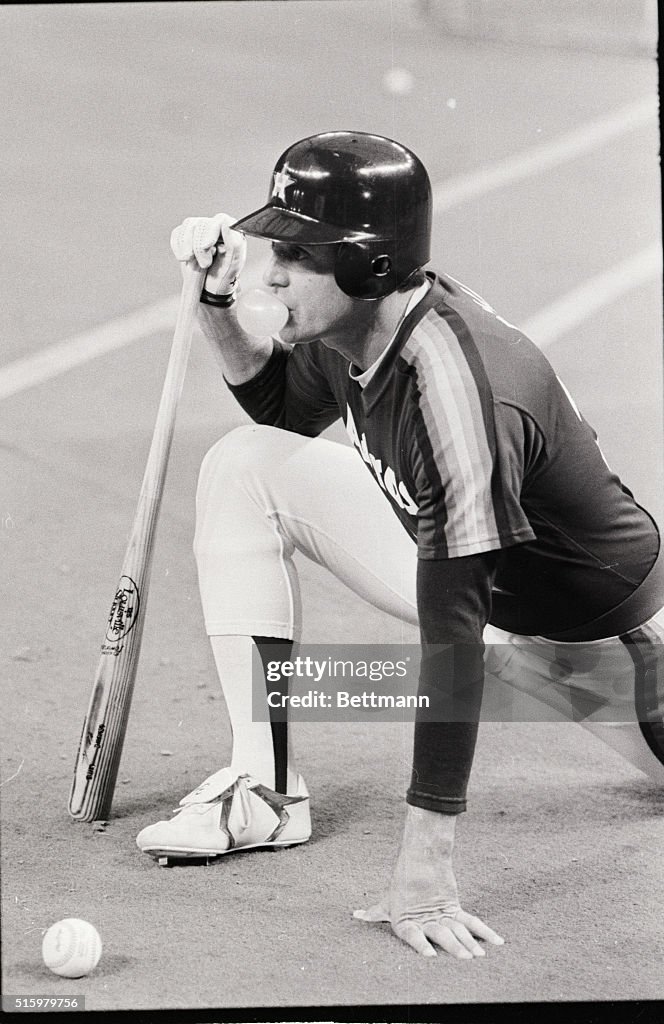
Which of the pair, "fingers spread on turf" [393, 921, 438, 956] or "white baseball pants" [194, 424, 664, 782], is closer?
"fingers spread on turf" [393, 921, 438, 956]

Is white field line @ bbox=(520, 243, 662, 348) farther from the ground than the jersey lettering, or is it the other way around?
white field line @ bbox=(520, 243, 662, 348)

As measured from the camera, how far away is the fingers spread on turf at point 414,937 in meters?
1.85

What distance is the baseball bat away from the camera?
200 cm

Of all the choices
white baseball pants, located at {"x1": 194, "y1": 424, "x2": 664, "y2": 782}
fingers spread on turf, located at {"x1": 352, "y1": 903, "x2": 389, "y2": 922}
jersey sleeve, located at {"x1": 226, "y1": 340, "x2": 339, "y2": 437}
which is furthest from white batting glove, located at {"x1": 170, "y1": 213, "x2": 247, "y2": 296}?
fingers spread on turf, located at {"x1": 352, "y1": 903, "x2": 389, "y2": 922}

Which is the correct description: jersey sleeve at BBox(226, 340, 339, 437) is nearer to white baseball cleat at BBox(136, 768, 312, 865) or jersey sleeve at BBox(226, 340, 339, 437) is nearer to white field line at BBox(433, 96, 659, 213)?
white field line at BBox(433, 96, 659, 213)

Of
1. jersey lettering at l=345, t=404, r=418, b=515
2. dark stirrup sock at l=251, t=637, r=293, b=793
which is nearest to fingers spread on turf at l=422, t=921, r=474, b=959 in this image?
dark stirrup sock at l=251, t=637, r=293, b=793

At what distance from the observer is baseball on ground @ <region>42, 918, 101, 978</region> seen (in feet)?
6.01

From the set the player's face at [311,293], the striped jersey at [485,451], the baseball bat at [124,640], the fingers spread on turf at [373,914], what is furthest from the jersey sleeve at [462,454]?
Result: the fingers spread on turf at [373,914]

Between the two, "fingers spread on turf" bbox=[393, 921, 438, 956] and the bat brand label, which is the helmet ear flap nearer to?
the bat brand label

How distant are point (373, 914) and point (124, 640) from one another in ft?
1.98

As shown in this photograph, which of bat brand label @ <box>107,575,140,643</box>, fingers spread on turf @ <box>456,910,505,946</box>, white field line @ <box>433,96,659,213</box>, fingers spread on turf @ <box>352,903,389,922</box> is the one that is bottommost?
fingers spread on turf @ <box>456,910,505,946</box>

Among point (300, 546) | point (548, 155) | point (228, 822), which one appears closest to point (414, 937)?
point (228, 822)

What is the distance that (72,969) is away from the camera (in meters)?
1.83

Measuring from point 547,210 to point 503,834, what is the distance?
106 cm
